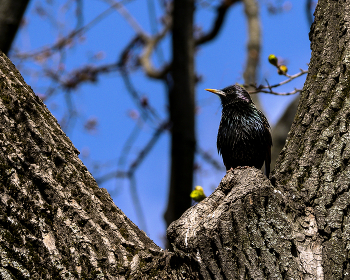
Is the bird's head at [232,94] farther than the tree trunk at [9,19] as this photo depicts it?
Yes

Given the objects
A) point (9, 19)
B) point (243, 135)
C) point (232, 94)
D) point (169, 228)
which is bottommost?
point (169, 228)

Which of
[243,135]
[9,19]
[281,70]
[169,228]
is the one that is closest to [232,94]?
[243,135]

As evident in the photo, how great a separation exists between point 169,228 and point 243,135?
2.04 m

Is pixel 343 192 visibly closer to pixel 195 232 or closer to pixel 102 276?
pixel 195 232

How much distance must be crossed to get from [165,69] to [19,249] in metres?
5.28

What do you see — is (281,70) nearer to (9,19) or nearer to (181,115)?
(181,115)

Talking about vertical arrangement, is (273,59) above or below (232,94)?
below

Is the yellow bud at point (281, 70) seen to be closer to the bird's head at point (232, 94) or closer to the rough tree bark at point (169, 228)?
the bird's head at point (232, 94)

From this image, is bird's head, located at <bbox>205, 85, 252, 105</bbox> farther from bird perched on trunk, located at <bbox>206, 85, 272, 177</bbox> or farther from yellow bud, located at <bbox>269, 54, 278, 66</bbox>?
yellow bud, located at <bbox>269, 54, 278, 66</bbox>

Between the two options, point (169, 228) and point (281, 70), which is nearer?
point (169, 228)

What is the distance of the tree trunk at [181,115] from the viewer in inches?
132

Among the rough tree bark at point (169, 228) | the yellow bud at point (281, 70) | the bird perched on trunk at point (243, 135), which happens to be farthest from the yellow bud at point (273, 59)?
the rough tree bark at point (169, 228)

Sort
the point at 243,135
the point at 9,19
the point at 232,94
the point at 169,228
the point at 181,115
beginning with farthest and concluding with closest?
1. the point at 232,94
2. the point at 243,135
3. the point at 181,115
4. the point at 9,19
5. the point at 169,228

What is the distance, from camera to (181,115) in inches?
135
